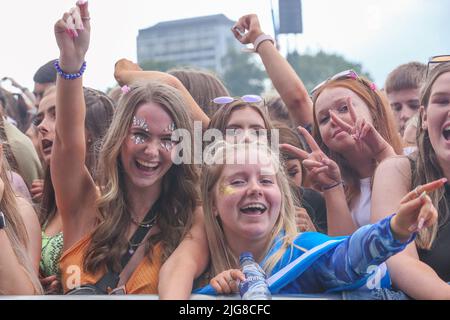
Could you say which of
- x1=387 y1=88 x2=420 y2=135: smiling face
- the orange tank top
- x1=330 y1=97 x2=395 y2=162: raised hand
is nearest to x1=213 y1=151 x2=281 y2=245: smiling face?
the orange tank top

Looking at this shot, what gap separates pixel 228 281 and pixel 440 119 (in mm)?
765

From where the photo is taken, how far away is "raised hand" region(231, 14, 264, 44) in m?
2.62

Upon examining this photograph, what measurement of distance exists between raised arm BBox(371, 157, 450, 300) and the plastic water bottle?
0.35 m

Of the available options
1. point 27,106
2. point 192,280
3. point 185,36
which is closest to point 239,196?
point 192,280

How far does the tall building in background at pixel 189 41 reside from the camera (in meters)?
2.90

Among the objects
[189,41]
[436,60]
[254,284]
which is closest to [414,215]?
[254,284]

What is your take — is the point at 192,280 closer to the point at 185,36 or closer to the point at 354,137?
the point at 354,137

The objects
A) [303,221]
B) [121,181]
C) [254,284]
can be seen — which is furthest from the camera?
[121,181]

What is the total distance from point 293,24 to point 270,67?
0.24 meters

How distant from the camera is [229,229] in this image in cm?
204

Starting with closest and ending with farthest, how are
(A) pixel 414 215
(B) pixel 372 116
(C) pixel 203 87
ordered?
(A) pixel 414 215, (B) pixel 372 116, (C) pixel 203 87

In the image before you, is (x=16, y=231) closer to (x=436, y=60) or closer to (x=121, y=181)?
(x=121, y=181)

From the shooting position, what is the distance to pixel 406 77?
2.96m

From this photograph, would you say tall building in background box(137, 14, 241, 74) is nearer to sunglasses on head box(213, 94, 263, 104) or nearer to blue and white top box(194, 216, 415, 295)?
sunglasses on head box(213, 94, 263, 104)
